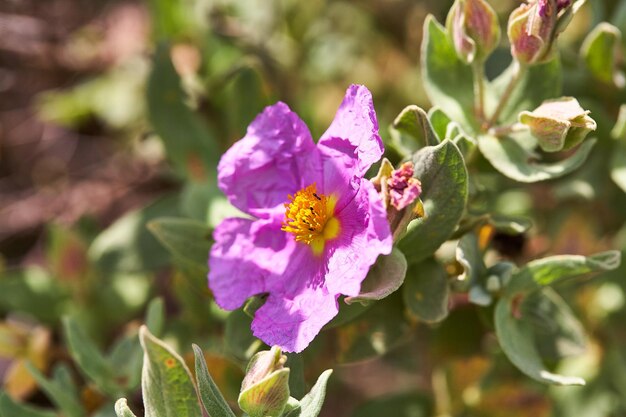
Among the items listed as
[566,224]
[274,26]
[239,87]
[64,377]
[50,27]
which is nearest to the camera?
[64,377]

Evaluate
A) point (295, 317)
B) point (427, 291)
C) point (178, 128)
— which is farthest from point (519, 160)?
point (178, 128)

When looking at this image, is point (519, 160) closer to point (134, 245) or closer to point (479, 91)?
point (479, 91)

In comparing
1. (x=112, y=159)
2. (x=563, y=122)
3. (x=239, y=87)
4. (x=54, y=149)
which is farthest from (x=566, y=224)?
(x=54, y=149)

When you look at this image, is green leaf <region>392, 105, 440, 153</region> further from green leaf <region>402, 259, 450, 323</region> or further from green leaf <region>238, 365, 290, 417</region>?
green leaf <region>238, 365, 290, 417</region>

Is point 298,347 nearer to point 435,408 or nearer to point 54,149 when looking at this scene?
point 435,408

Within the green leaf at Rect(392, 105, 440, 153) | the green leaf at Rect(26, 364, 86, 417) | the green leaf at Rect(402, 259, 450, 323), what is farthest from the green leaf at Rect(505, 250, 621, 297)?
the green leaf at Rect(26, 364, 86, 417)

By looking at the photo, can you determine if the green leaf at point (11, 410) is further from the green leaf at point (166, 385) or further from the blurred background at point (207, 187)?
the green leaf at point (166, 385)
